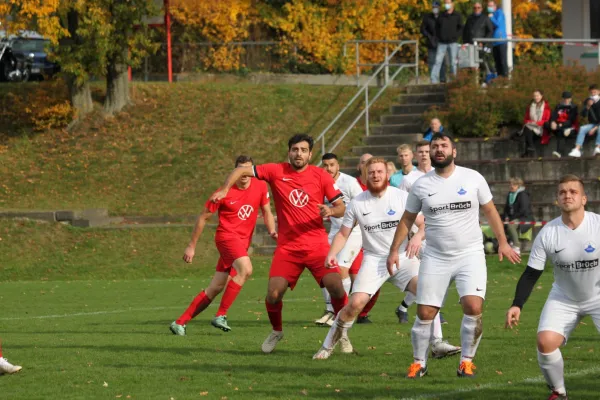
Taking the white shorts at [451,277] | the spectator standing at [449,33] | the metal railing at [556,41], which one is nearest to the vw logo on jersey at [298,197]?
the white shorts at [451,277]

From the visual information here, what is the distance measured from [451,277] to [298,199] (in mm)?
2217

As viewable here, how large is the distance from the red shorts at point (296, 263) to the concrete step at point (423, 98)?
20.6 metres

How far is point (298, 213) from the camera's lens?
39.5 ft

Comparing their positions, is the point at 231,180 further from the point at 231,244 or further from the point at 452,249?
the point at 231,244

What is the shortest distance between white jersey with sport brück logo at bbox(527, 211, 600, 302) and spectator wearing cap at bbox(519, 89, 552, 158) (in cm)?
1902

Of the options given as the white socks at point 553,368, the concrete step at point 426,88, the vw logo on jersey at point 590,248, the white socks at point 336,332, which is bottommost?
the white socks at point 336,332

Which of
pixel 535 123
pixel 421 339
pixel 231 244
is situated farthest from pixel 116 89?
pixel 421 339

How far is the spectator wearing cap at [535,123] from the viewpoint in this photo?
2783 cm

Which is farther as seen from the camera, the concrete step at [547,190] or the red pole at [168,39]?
the red pole at [168,39]

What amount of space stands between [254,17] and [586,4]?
1230cm

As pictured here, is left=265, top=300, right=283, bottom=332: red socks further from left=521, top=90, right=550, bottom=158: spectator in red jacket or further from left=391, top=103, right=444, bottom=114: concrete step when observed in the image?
left=391, top=103, right=444, bottom=114: concrete step

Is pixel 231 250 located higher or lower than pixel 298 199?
lower

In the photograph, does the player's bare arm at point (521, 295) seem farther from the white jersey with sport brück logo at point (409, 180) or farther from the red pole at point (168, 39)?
the red pole at point (168, 39)

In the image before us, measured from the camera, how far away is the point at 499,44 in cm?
3086
